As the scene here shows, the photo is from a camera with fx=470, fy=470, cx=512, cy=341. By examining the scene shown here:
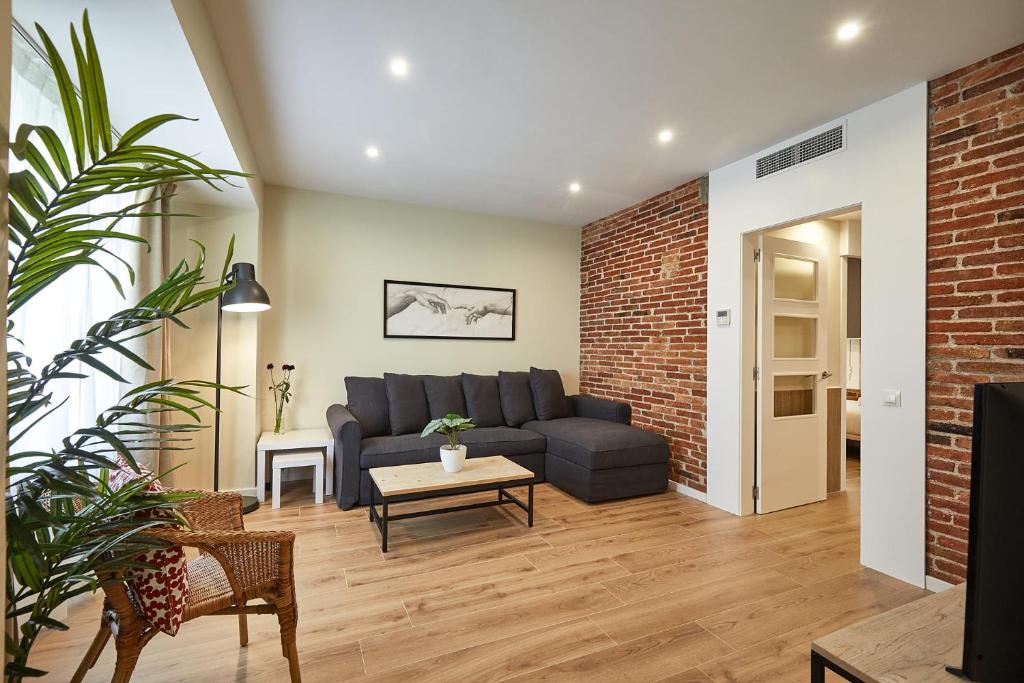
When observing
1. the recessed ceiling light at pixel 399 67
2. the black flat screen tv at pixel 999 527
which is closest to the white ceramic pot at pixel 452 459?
the recessed ceiling light at pixel 399 67

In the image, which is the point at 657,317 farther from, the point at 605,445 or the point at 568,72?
the point at 568,72

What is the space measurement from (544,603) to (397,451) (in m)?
1.77

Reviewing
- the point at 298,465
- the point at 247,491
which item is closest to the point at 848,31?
the point at 298,465

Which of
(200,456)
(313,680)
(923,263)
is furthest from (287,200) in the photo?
(923,263)

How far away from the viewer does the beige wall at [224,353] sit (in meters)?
3.66

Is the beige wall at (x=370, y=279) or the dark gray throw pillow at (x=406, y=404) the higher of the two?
the beige wall at (x=370, y=279)

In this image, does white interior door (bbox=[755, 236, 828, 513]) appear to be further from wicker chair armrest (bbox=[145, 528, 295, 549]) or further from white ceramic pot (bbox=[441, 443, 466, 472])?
wicker chair armrest (bbox=[145, 528, 295, 549])

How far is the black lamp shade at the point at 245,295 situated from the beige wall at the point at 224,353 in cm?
48

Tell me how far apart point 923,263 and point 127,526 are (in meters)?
3.48

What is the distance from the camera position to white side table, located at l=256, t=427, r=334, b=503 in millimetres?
3586

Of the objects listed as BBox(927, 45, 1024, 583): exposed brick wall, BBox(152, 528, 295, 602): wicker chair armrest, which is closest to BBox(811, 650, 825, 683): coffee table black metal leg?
BBox(152, 528, 295, 602): wicker chair armrest

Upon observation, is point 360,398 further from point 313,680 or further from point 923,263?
point 923,263

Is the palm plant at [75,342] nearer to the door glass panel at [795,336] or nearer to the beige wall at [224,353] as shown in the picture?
the beige wall at [224,353]

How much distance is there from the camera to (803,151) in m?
3.08
